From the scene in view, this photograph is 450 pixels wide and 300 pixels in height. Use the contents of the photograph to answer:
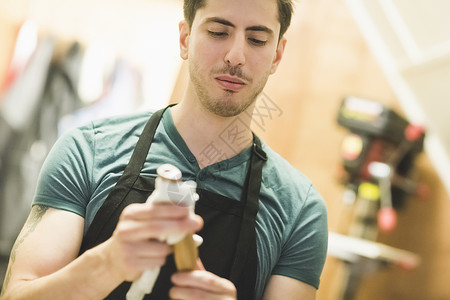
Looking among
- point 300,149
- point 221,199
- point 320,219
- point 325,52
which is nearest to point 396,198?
point 325,52

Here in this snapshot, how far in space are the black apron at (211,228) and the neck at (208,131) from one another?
0.20 ft

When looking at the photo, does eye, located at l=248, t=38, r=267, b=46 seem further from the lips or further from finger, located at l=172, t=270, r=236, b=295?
finger, located at l=172, t=270, r=236, b=295

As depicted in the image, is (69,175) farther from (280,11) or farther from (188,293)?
(280,11)

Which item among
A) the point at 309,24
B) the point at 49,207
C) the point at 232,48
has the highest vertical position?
the point at 309,24

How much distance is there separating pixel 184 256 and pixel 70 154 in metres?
0.29

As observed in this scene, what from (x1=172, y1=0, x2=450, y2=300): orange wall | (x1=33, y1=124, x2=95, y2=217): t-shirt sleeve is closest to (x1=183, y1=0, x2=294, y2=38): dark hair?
(x1=33, y1=124, x2=95, y2=217): t-shirt sleeve

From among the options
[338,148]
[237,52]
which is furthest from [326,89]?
[237,52]

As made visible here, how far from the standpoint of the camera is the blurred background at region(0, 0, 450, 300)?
163 centimetres

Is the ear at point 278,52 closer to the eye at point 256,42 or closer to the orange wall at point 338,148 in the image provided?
the eye at point 256,42

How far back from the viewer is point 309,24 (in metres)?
1.26

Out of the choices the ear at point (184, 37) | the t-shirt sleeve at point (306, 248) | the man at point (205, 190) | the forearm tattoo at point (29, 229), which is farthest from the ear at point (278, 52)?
the forearm tattoo at point (29, 229)

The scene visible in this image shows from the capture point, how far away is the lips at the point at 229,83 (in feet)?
2.01

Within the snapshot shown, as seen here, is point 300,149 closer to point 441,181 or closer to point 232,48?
point 232,48

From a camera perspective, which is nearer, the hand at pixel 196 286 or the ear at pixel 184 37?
the hand at pixel 196 286
